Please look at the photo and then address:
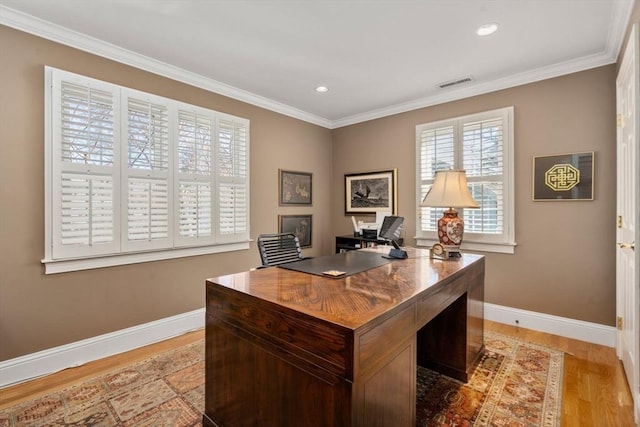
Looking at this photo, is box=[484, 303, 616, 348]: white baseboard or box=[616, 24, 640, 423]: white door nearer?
box=[616, 24, 640, 423]: white door

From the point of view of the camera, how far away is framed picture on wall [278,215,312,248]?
412 cm

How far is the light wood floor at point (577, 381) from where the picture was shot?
181cm

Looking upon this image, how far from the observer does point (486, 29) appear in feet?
7.59

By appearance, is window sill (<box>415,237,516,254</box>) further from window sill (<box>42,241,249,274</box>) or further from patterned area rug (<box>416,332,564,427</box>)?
window sill (<box>42,241,249,274</box>)

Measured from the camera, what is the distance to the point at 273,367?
4.14ft

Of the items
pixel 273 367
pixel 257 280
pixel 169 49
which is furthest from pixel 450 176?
pixel 169 49

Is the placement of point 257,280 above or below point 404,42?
below

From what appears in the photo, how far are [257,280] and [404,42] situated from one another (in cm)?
227

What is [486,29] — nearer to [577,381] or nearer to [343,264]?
[343,264]

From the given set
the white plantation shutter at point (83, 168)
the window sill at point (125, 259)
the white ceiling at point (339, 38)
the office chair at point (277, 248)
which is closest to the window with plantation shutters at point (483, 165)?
the white ceiling at point (339, 38)

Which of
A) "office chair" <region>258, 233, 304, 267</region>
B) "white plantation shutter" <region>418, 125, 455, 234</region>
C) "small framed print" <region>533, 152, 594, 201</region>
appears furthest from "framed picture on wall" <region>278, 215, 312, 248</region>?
"small framed print" <region>533, 152, 594, 201</region>

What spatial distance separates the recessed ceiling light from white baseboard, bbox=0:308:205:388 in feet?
12.1

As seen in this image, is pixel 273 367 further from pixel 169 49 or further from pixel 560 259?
pixel 560 259

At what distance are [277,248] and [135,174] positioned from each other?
1.46 m
